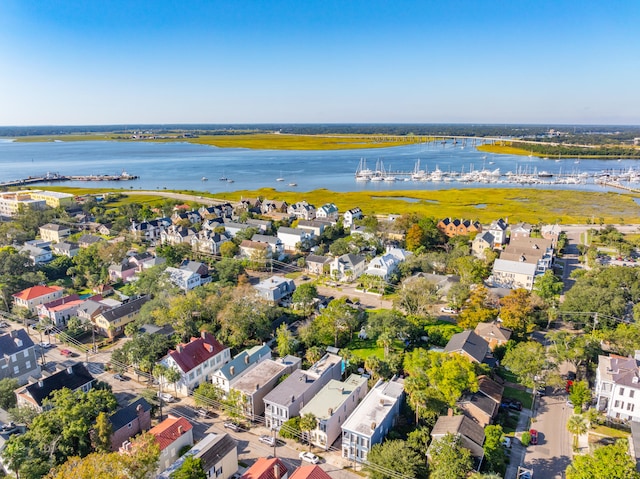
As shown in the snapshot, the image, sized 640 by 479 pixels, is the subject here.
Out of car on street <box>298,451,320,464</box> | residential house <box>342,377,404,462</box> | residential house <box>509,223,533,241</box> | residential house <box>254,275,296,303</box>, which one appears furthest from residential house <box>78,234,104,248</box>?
residential house <box>509,223,533,241</box>

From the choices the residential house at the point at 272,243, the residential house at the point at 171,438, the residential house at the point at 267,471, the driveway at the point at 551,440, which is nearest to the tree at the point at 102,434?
the residential house at the point at 171,438

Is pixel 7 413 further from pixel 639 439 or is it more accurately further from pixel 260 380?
pixel 639 439

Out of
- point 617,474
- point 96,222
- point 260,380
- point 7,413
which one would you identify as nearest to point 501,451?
point 617,474

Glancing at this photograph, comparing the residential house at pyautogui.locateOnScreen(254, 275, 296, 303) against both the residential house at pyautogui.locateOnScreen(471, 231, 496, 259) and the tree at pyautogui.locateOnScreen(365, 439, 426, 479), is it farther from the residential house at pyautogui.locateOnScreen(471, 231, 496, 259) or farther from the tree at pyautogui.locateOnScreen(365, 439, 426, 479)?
the residential house at pyautogui.locateOnScreen(471, 231, 496, 259)

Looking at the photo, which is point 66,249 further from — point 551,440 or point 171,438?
point 551,440

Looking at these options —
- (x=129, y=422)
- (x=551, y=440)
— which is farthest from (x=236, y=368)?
(x=551, y=440)
